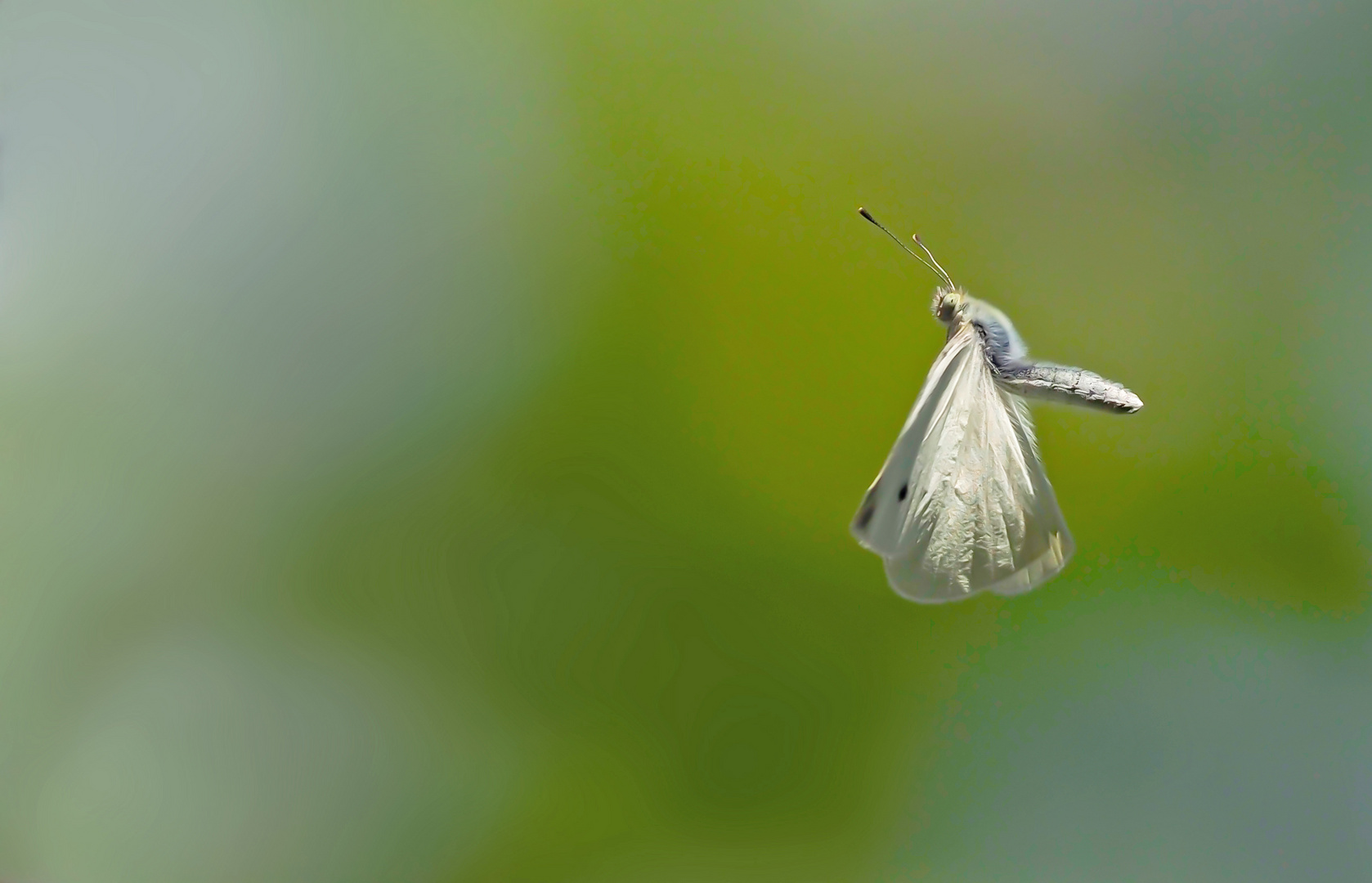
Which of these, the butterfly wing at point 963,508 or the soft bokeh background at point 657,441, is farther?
the soft bokeh background at point 657,441

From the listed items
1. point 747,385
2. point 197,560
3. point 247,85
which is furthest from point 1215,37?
point 197,560

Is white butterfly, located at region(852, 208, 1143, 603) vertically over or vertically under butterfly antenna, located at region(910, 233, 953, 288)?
under

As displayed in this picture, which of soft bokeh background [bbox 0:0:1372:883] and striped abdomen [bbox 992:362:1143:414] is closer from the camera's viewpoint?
striped abdomen [bbox 992:362:1143:414]

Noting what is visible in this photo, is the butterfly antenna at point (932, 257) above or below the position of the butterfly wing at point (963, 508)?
above
